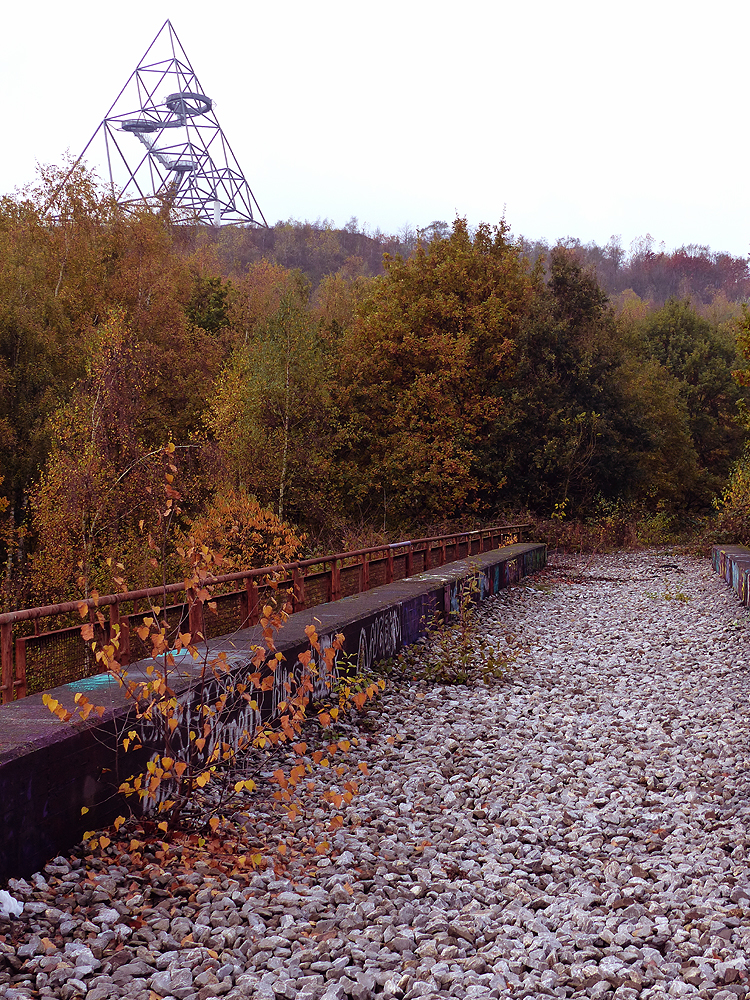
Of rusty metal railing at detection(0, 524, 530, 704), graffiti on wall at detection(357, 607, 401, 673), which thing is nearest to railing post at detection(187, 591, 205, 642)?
rusty metal railing at detection(0, 524, 530, 704)

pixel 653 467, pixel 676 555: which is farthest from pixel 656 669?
pixel 653 467

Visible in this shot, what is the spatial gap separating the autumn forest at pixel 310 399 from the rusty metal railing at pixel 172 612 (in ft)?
53.5

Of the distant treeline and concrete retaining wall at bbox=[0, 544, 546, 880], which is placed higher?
the distant treeline

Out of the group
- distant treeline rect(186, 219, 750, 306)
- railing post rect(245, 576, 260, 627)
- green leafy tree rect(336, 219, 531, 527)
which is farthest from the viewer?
distant treeline rect(186, 219, 750, 306)

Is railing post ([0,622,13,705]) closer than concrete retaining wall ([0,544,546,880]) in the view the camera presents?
No

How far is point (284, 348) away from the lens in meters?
32.5

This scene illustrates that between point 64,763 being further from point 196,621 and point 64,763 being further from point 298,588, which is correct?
point 298,588

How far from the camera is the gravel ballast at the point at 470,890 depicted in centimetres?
346

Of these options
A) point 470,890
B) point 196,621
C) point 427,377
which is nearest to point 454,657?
point 196,621

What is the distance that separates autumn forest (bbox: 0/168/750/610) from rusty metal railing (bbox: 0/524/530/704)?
16.3 metres

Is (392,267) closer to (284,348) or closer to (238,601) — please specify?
(284,348)

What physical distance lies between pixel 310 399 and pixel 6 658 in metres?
27.4

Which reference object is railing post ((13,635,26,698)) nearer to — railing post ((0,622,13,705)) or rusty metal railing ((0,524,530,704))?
rusty metal railing ((0,524,530,704))

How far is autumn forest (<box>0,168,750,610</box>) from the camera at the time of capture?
28984 millimetres
